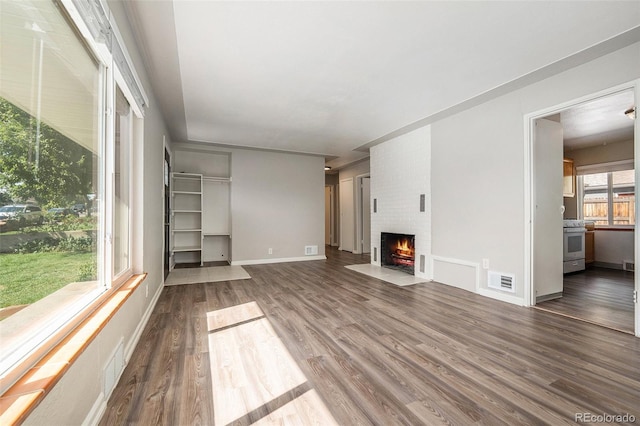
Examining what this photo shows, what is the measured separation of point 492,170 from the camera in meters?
3.57

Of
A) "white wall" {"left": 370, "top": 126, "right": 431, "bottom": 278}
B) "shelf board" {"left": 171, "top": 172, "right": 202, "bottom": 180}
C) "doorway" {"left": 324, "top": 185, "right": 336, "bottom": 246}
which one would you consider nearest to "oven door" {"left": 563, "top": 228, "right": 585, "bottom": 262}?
"white wall" {"left": 370, "top": 126, "right": 431, "bottom": 278}

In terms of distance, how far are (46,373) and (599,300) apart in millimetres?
5013

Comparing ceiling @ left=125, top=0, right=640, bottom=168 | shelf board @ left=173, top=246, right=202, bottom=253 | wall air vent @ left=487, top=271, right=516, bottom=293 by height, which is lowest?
wall air vent @ left=487, top=271, right=516, bottom=293

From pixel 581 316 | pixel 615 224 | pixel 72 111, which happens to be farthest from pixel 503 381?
pixel 615 224

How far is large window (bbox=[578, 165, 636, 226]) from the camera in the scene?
536 centimetres

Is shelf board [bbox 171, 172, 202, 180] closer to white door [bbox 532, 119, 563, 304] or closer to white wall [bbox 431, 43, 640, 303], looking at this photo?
white wall [bbox 431, 43, 640, 303]

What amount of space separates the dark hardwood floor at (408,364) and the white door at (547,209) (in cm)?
62

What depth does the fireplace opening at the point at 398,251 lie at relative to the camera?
491 centimetres

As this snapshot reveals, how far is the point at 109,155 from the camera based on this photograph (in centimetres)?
181

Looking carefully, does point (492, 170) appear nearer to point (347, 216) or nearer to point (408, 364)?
point (408, 364)

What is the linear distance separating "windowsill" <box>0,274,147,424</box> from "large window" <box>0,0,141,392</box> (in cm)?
5

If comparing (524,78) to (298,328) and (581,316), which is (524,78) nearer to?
(581,316)

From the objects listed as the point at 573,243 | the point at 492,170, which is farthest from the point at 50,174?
the point at 573,243

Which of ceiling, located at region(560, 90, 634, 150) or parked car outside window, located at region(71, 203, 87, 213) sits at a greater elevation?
ceiling, located at region(560, 90, 634, 150)
